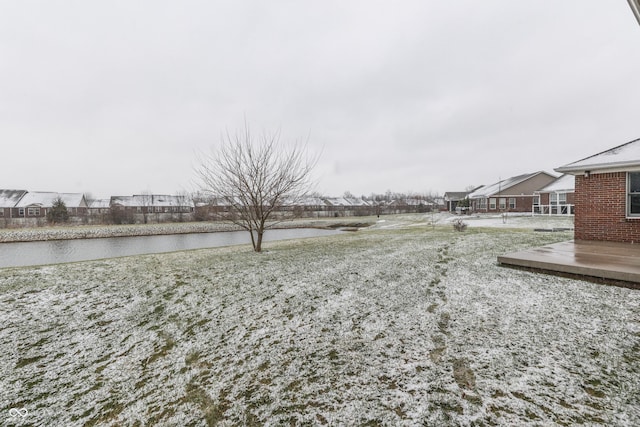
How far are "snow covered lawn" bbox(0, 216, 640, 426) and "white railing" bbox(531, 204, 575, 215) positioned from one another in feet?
80.8

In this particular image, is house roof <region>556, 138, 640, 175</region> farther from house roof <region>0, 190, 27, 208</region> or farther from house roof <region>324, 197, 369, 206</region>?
house roof <region>324, 197, 369, 206</region>

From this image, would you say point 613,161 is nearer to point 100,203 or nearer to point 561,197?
point 561,197

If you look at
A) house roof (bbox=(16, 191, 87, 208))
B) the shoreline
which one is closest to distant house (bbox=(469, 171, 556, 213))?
the shoreline

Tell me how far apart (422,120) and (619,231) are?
20.0 meters

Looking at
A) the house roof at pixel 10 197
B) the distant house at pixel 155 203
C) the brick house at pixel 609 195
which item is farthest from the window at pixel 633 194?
the house roof at pixel 10 197

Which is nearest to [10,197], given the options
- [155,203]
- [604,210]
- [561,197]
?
[155,203]

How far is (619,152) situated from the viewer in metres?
8.83

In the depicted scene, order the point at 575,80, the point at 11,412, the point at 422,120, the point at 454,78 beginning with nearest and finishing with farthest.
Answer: the point at 11,412
the point at 575,80
the point at 454,78
the point at 422,120

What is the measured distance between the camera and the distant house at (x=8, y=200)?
4497cm

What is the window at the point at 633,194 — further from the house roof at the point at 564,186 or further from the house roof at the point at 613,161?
the house roof at the point at 564,186

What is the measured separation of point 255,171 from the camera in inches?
397

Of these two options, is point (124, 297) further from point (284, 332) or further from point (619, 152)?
point (619, 152)

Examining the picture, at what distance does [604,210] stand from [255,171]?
12.4 metres

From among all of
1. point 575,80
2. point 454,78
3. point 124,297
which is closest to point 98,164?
point 124,297
